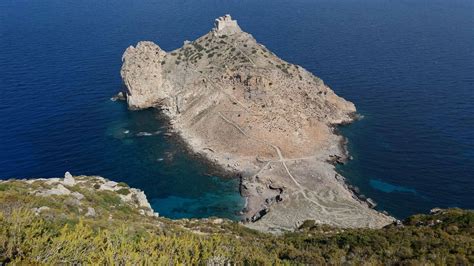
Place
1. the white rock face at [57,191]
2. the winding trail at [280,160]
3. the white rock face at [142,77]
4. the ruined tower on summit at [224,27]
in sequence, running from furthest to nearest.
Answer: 1. the ruined tower on summit at [224,27]
2. the white rock face at [142,77]
3. the winding trail at [280,160]
4. the white rock face at [57,191]

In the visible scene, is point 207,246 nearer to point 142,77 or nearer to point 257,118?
point 257,118

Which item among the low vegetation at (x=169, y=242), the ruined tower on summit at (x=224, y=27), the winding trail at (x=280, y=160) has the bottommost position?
the low vegetation at (x=169, y=242)

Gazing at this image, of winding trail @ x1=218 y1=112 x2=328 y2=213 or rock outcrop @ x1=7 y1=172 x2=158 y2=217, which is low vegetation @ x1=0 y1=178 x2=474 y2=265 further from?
winding trail @ x1=218 y1=112 x2=328 y2=213

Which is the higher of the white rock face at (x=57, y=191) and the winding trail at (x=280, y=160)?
the winding trail at (x=280, y=160)

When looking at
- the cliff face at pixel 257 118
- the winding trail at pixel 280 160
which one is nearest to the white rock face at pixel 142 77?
the cliff face at pixel 257 118

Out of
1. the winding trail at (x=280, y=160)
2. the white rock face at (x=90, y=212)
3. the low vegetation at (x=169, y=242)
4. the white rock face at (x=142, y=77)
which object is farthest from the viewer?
the white rock face at (x=142, y=77)

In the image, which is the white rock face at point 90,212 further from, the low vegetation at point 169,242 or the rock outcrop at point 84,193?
the low vegetation at point 169,242

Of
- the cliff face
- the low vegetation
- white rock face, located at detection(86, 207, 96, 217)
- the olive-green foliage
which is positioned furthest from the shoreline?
white rock face, located at detection(86, 207, 96, 217)
